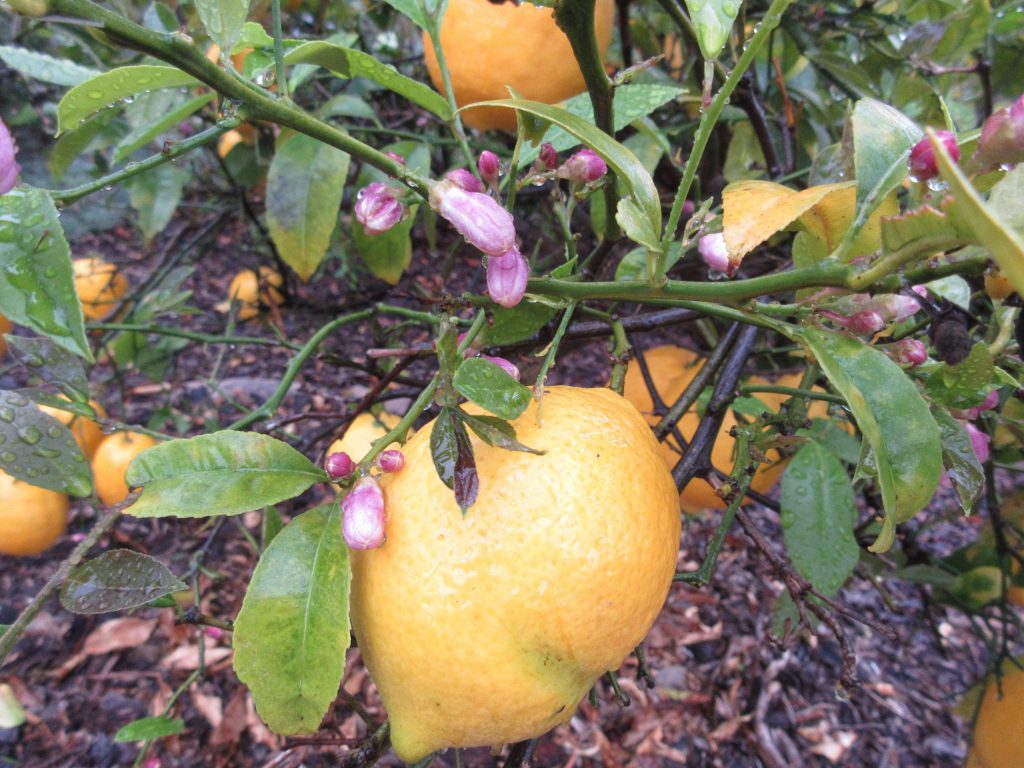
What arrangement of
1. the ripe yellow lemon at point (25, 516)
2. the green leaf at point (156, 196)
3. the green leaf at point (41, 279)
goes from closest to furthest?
the green leaf at point (41, 279) < the ripe yellow lemon at point (25, 516) < the green leaf at point (156, 196)

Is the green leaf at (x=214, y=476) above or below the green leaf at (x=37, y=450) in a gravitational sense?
above

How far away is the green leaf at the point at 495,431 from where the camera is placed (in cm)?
43

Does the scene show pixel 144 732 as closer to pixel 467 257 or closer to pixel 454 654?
pixel 454 654

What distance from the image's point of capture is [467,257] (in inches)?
91.3

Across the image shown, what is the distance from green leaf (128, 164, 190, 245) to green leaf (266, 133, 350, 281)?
1.81ft

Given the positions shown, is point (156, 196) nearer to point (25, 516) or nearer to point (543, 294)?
point (25, 516)

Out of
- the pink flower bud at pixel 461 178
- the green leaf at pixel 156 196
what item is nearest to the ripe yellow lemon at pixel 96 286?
the green leaf at pixel 156 196

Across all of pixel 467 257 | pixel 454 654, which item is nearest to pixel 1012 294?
pixel 454 654

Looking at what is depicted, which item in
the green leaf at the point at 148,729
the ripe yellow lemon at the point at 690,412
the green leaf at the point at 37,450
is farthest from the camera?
the ripe yellow lemon at the point at 690,412

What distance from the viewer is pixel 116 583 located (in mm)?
509

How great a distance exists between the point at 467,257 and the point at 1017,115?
2.05 metres

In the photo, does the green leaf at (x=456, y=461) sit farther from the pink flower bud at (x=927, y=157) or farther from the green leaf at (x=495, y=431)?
the pink flower bud at (x=927, y=157)

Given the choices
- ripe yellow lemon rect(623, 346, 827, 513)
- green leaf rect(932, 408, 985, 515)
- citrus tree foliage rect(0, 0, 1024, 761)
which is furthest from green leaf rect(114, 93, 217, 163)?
green leaf rect(932, 408, 985, 515)

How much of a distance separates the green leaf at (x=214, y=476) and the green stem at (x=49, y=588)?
29 mm
